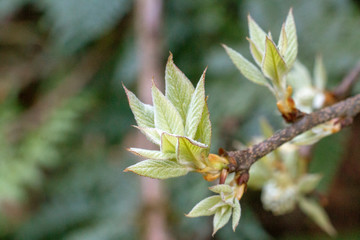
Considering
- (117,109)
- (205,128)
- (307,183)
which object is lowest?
(307,183)

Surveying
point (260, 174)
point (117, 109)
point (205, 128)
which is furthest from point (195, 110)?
point (117, 109)

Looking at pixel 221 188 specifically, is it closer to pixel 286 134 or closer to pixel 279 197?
pixel 286 134

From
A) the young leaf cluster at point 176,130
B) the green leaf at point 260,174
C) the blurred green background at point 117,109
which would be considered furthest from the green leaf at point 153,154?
the blurred green background at point 117,109

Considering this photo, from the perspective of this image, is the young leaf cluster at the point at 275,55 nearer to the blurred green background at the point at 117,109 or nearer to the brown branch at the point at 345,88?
the brown branch at the point at 345,88

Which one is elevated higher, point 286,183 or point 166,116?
point 166,116

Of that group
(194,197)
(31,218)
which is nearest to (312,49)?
(194,197)
